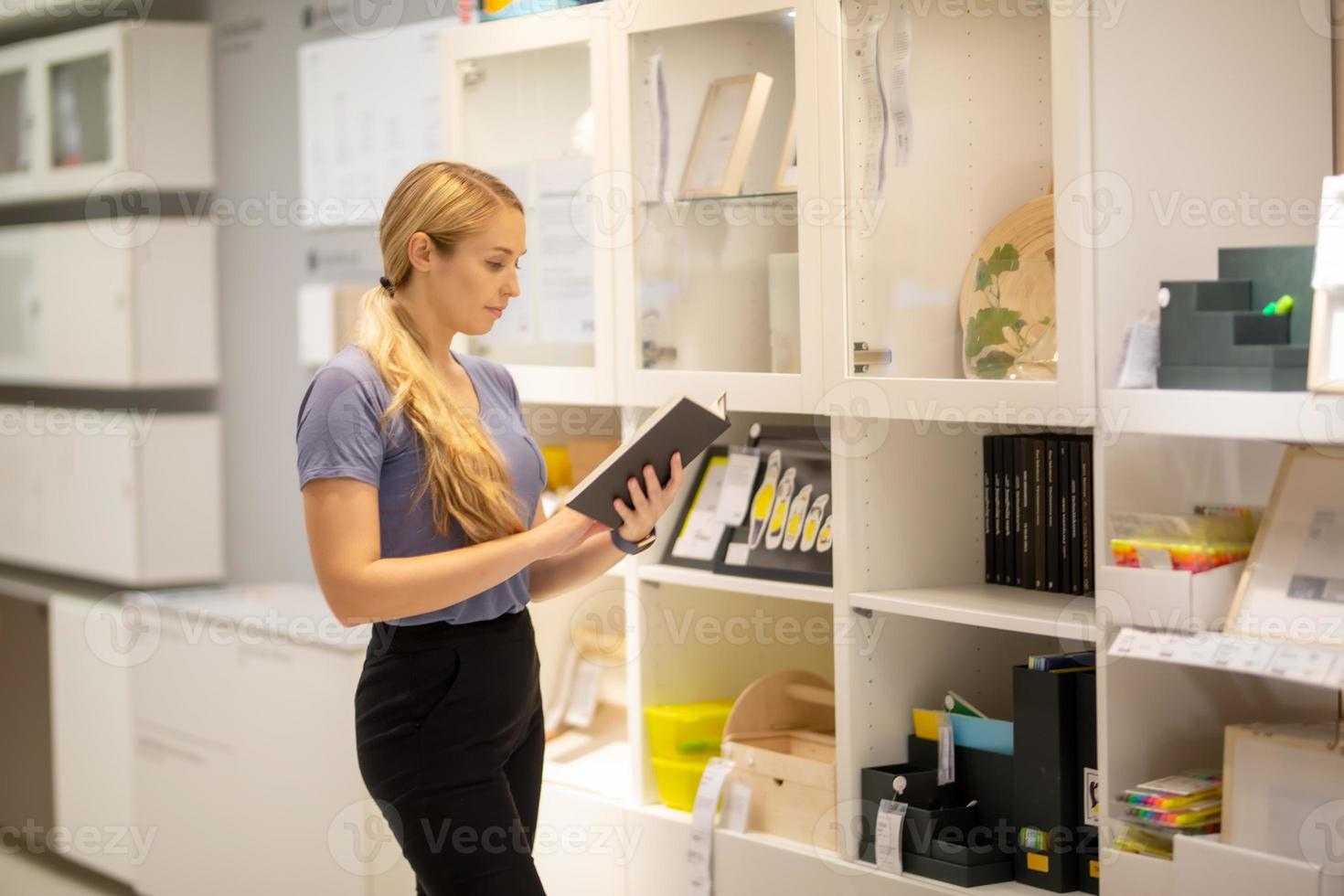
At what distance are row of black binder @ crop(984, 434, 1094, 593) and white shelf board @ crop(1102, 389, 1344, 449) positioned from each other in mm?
261

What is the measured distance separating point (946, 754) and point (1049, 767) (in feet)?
0.72

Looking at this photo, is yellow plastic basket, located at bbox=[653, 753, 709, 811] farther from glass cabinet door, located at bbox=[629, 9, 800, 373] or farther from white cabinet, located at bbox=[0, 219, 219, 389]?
white cabinet, located at bbox=[0, 219, 219, 389]

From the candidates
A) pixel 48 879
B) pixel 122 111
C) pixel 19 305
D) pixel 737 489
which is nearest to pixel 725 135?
pixel 737 489

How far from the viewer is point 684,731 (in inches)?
114

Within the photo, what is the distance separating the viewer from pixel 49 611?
452 cm

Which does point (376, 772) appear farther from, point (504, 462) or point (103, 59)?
point (103, 59)

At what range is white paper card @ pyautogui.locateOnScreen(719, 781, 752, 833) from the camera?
107 inches

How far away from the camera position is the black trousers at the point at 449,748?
6.75ft

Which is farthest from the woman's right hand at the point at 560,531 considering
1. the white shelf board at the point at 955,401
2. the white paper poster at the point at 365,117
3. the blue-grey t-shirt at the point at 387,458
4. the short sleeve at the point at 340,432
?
the white paper poster at the point at 365,117

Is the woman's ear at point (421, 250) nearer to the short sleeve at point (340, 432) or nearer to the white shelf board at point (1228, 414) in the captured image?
the short sleeve at point (340, 432)

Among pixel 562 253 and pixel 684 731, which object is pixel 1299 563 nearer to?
pixel 684 731

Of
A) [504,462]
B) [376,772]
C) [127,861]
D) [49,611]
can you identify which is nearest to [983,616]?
[504,462]

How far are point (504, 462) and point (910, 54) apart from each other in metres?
0.95

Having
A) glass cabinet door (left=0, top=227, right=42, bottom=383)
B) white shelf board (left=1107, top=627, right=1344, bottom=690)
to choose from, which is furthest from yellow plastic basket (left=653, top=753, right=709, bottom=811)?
glass cabinet door (left=0, top=227, right=42, bottom=383)
